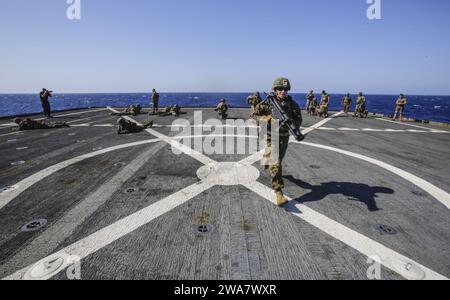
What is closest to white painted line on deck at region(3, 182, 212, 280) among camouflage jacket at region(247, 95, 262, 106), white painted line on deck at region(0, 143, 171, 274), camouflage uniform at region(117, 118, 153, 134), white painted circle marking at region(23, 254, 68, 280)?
white painted circle marking at region(23, 254, 68, 280)

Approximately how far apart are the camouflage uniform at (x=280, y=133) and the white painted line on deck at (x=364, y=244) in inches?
18.8

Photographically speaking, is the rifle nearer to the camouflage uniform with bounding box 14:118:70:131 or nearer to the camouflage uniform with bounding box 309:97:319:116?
the camouflage uniform with bounding box 14:118:70:131

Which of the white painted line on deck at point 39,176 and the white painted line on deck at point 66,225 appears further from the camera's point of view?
the white painted line on deck at point 39,176

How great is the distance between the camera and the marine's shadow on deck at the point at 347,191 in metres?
4.77

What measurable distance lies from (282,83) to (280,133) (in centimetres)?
102

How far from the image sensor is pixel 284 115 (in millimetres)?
4625

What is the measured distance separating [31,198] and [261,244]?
184 inches

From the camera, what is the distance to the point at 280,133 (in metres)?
4.83

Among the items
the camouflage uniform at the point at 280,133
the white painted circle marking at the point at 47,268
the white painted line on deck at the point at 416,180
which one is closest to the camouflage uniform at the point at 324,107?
the white painted line on deck at the point at 416,180

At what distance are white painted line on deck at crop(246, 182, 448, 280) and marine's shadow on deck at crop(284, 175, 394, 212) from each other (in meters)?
0.52

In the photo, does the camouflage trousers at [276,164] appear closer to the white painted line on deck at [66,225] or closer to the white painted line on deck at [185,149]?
the white painted line on deck at [185,149]

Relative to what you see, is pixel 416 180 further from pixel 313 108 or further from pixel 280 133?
pixel 313 108

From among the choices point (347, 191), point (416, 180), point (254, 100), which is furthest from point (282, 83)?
point (254, 100)
